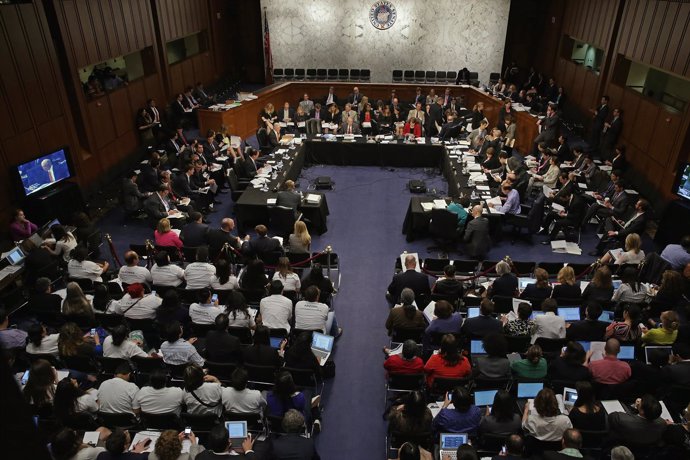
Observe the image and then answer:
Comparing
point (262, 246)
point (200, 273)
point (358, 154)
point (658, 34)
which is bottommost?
point (358, 154)

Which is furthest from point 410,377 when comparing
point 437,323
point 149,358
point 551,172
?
point 551,172

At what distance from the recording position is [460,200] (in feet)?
33.8

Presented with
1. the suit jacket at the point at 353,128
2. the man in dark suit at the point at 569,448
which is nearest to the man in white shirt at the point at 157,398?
the man in dark suit at the point at 569,448

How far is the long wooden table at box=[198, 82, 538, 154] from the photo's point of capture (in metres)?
15.0

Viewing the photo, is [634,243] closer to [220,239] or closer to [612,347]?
[612,347]

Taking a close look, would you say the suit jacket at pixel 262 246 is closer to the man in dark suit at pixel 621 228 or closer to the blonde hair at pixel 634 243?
the blonde hair at pixel 634 243

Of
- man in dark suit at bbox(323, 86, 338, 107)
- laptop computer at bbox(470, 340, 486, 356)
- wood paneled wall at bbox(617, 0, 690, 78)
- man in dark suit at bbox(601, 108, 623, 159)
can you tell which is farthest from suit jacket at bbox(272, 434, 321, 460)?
man in dark suit at bbox(323, 86, 338, 107)

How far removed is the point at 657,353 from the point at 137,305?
6.54m

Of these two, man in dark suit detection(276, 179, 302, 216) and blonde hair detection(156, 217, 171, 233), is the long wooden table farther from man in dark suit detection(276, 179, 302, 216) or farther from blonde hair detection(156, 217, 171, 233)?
blonde hair detection(156, 217, 171, 233)

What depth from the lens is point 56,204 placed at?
10.3m

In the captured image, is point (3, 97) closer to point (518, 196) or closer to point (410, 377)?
point (410, 377)

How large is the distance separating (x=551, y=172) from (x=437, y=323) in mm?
6525

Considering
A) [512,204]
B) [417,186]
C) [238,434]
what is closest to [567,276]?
[512,204]

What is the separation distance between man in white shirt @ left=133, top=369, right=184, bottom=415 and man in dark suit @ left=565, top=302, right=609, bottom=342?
486cm
